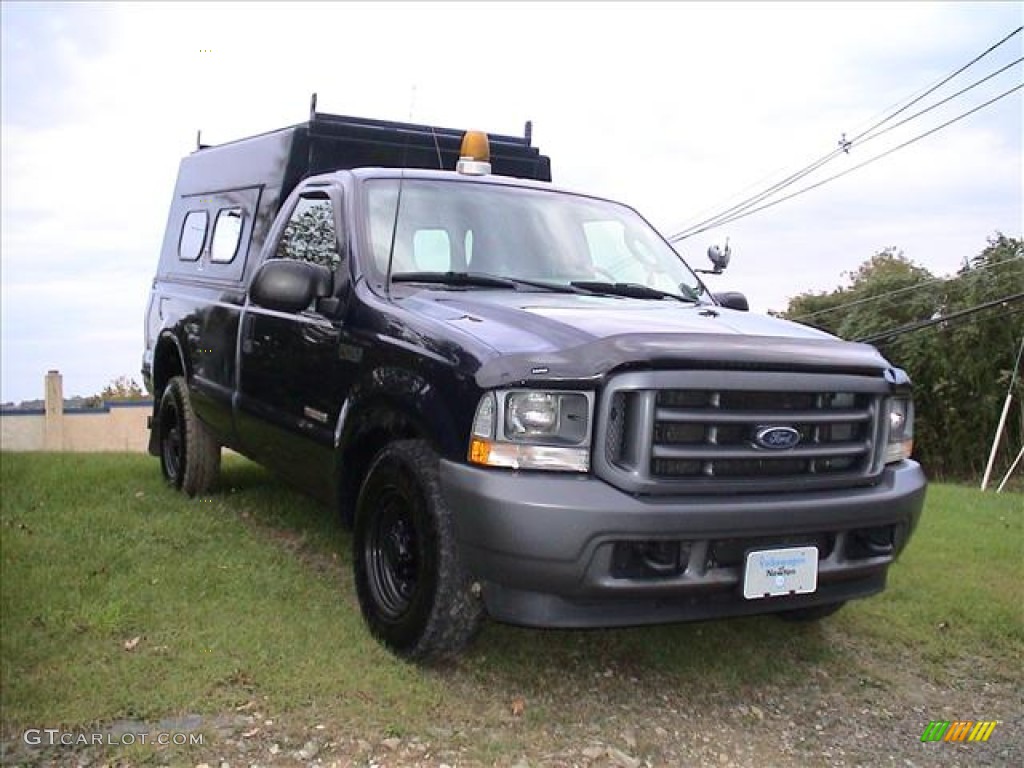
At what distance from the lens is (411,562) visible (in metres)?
3.79

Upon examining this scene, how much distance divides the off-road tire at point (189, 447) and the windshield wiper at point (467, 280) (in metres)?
2.59

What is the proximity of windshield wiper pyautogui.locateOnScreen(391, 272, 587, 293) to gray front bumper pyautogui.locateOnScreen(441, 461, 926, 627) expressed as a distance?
116cm

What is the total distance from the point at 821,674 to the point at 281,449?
2.80 metres

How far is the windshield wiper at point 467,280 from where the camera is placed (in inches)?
168

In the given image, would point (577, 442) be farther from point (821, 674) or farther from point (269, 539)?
point (269, 539)

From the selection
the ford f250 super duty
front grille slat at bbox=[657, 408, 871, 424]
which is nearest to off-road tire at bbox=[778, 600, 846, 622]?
the ford f250 super duty

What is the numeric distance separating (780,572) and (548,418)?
1.00m

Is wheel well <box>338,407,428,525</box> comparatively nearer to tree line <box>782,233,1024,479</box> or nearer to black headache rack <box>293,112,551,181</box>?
black headache rack <box>293,112,551,181</box>

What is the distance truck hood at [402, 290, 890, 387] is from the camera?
322 centimetres

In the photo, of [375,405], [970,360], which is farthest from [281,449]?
[970,360]

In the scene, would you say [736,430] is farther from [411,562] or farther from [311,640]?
[311,640]

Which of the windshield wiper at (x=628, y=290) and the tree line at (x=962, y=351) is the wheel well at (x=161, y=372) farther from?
the tree line at (x=962, y=351)

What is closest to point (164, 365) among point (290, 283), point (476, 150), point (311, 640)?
point (476, 150)

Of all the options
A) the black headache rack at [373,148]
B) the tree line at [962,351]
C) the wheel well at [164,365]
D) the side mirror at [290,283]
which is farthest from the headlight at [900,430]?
the tree line at [962,351]
